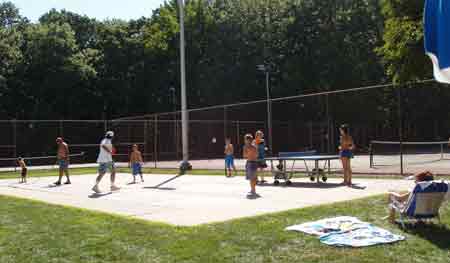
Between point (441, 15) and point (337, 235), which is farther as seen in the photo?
point (337, 235)

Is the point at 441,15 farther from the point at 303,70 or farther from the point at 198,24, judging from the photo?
the point at 198,24

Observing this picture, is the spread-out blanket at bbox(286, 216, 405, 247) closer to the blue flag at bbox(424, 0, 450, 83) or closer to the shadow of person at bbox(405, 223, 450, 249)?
the shadow of person at bbox(405, 223, 450, 249)

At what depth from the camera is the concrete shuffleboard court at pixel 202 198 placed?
10.6 metres

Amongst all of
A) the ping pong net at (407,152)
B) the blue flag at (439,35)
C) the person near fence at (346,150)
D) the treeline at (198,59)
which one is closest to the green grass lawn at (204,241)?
the blue flag at (439,35)

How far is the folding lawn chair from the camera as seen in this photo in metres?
7.72

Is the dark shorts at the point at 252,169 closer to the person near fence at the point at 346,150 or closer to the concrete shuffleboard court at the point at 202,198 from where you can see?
the concrete shuffleboard court at the point at 202,198

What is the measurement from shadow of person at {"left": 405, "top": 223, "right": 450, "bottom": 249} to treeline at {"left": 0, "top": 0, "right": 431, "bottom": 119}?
4034 centimetres

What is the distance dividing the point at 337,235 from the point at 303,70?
4333 cm

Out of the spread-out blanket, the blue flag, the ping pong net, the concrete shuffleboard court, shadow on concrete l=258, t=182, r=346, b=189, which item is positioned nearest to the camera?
the blue flag

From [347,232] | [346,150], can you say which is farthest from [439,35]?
[346,150]

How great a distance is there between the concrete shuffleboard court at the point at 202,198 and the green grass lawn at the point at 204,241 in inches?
37.1

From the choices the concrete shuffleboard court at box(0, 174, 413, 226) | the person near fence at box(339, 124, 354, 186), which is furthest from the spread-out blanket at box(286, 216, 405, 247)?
Answer: the person near fence at box(339, 124, 354, 186)

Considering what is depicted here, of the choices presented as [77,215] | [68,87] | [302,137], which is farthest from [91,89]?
[77,215]

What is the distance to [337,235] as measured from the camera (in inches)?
300
